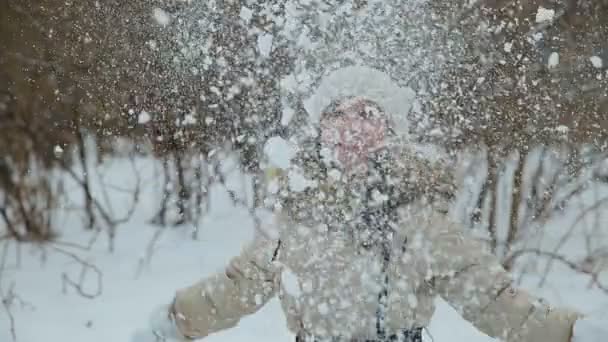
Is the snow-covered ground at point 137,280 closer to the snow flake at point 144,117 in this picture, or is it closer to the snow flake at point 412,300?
the snow flake at point 144,117

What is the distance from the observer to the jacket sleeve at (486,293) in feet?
5.29

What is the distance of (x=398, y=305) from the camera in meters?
1.64

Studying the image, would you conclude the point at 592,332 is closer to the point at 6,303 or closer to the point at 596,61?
the point at 596,61

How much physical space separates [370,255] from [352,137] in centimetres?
29

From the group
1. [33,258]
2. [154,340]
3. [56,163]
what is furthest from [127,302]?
[154,340]

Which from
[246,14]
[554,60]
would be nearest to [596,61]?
[554,60]

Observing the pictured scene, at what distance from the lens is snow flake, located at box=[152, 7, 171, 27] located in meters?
4.10

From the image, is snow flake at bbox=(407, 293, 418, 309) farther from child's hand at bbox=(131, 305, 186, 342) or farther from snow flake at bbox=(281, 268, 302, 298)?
child's hand at bbox=(131, 305, 186, 342)

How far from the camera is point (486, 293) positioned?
1.63 m

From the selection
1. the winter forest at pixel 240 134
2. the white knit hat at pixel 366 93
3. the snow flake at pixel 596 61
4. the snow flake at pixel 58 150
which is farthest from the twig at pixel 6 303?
the snow flake at pixel 596 61

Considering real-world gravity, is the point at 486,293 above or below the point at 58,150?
below

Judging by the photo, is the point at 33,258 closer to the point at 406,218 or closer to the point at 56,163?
the point at 56,163

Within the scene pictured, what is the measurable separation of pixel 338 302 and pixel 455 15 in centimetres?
256

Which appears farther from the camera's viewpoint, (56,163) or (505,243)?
(56,163)
